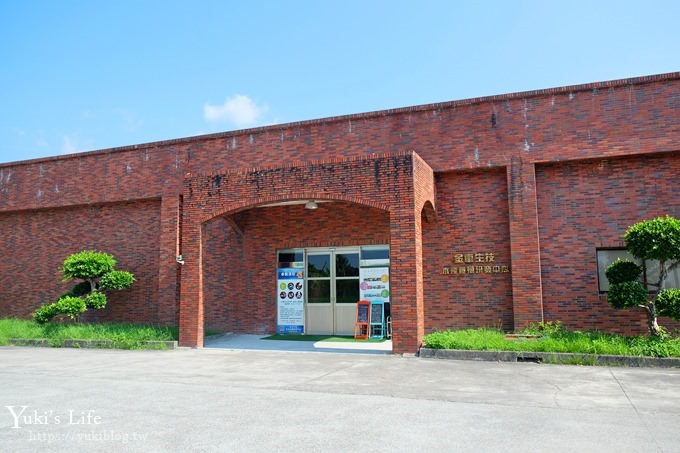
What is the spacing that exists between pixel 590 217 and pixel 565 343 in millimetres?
3750

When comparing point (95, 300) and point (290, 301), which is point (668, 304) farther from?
point (95, 300)

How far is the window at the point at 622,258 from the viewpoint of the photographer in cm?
1279

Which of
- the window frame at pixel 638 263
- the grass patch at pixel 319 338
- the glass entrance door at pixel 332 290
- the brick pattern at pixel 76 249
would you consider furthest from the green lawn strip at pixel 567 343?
the brick pattern at pixel 76 249

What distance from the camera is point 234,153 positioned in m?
16.5

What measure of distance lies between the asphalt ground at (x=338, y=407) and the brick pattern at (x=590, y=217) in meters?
3.23

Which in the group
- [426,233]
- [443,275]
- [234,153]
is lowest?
[443,275]

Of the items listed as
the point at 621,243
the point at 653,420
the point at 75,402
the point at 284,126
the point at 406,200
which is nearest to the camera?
the point at 653,420

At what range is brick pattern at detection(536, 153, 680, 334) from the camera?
1286cm

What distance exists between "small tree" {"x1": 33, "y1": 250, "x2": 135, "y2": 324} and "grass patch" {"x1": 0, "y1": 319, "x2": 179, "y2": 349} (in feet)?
1.42

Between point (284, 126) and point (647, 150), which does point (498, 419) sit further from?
point (284, 126)

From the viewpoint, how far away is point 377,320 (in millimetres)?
15031

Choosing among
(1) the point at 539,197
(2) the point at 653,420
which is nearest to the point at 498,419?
(2) the point at 653,420

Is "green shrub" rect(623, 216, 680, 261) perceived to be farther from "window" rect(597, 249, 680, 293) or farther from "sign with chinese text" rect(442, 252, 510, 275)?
Result: "sign with chinese text" rect(442, 252, 510, 275)

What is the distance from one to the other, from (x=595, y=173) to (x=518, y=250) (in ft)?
8.69
